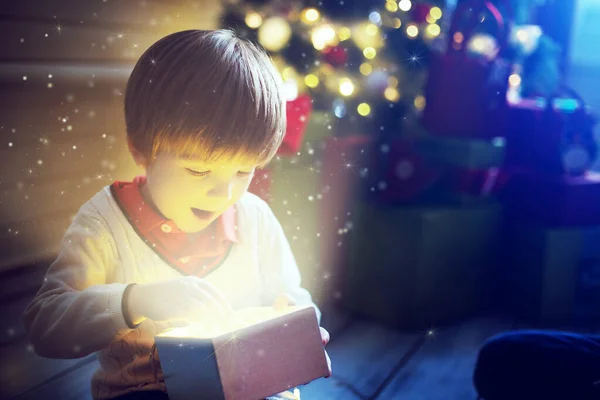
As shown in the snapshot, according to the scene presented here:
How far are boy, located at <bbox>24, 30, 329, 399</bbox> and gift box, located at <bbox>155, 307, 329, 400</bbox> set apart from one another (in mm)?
40

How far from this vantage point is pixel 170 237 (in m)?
0.64

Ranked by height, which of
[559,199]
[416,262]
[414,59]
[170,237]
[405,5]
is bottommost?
[416,262]

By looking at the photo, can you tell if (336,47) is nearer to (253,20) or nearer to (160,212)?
(253,20)

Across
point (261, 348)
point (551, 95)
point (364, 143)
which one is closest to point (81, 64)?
point (261, 348)

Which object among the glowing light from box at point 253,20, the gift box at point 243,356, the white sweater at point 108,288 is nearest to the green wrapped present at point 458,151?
the glowing light from box at point 253,20

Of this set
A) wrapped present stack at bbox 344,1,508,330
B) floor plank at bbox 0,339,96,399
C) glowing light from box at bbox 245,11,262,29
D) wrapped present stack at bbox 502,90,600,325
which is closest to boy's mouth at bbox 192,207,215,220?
floor plank at bbox 0,339,96,399

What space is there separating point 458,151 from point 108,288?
913 mm

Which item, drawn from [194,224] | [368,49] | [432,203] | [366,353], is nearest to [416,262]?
[432,203]

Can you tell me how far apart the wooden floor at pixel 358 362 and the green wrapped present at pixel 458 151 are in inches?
15.1

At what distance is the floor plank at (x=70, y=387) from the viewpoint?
2.14 ft

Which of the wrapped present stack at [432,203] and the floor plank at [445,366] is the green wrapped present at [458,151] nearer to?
the wrapped present stack at [432,203]

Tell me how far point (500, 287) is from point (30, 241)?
1199mm

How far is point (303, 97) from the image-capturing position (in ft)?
3.10

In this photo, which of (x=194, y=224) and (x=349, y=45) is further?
(x=349, y=45)
